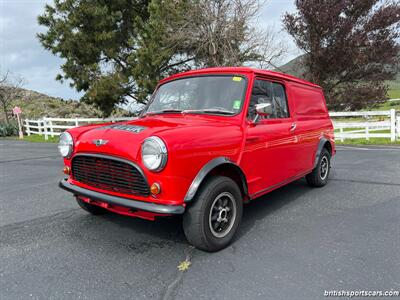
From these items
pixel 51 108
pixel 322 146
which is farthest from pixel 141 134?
pixel 51 108

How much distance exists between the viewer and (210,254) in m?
3.02

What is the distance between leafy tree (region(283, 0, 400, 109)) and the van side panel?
50.7 ft

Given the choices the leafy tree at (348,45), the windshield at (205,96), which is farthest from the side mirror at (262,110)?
the leafy tree at (348,45)

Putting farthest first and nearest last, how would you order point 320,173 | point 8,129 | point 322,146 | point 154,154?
point 8,129 → point 320,173 → point 322,146 → point 154,154

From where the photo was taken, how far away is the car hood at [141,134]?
2752 mm

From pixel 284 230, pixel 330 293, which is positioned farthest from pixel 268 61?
pixel 330 293

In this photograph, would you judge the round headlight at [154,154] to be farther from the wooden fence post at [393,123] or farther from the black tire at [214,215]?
the wooden fence post at [393,123]

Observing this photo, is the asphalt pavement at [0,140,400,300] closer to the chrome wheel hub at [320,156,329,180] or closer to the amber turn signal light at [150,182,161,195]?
the chrome wheel hub at [320,156,329,180]

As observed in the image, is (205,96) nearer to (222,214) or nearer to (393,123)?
(222,214)

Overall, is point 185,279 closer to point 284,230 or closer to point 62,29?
point 284,230

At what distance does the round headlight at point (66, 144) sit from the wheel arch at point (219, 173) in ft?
5.00

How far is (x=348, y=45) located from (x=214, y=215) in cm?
1946

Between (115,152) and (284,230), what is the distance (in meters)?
2.12

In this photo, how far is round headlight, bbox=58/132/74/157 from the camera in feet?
11.2
